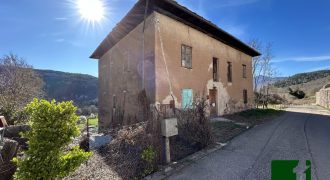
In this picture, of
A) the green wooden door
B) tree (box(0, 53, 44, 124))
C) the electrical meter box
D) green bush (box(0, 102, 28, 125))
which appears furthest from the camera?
tree (box(0, 53, 44, 124))

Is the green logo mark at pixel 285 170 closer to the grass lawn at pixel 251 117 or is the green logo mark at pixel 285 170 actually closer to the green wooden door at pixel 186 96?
the grass lawn at pixel 251 117

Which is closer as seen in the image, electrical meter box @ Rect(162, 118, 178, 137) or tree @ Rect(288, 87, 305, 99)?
electrical meter box @ Rect(162, 118, 178, 137)

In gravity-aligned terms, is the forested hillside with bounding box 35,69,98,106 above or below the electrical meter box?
above

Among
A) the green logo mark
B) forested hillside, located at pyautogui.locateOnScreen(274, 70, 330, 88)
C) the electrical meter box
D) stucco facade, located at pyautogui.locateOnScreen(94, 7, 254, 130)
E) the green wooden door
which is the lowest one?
the green logo mark

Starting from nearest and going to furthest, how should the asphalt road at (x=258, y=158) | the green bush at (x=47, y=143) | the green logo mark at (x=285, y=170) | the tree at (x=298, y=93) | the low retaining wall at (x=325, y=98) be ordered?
the green bush at (x=47, y=143)
the green logo mark at (x=285, y=170)
the asphalt road at (x=258, y=158)
the low retaining wall at (x=325, y=98)
the tree at (x=298, y=93)

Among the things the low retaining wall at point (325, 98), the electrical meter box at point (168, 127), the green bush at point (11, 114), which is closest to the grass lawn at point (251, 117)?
the electrical meter box at point (168, 127)

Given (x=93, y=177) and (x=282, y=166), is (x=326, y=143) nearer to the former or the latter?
(x=282, y=166)

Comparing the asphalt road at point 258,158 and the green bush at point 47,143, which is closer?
the green bush at point 47,143

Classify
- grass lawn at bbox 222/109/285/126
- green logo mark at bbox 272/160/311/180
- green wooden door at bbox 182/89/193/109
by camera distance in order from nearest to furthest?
green logo mark at bbox 272/160/311/180 → green wooden door at bbox 182/89/193/109 → grass lawn at bbox 222/109/285/126

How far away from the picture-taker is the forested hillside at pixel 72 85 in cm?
6110

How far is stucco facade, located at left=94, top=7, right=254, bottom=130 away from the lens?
23.8 ft

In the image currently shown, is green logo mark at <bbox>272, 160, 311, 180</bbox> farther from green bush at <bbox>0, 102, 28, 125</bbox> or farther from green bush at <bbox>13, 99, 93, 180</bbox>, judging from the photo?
green bush at <bbox>0, 102, 28, 125</bbox>

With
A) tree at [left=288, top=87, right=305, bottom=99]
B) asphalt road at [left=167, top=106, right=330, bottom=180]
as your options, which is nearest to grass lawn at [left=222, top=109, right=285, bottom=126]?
asphalt road at [left=167, top=106, right=330, bottom=180]

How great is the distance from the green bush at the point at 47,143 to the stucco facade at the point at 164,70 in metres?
2.71
